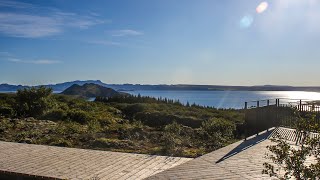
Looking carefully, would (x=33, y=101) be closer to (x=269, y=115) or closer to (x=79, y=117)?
(x=79, y=117)

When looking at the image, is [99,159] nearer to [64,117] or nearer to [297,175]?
[297,175]

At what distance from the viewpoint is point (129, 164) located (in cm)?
1019

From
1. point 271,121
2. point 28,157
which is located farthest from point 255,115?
point 28,157

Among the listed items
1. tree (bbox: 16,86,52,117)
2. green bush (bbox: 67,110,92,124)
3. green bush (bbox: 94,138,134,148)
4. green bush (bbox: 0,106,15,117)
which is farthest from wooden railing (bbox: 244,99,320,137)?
green bush (bbox: 0,106,15,117)

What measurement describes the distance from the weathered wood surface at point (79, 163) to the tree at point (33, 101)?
13685mm

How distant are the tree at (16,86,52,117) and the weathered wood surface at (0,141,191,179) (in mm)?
13685

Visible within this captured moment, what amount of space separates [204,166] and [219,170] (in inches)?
20.7

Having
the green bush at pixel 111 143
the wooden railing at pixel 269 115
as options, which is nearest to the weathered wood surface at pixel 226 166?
the wooden railing at pixel 269 115

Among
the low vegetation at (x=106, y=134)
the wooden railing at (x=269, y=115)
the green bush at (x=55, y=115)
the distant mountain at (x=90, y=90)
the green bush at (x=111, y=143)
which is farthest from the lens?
the distant mountain at (x=90, y=90)

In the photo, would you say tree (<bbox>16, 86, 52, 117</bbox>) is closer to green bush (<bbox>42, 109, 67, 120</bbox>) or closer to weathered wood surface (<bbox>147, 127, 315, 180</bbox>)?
green bush (<bbox>42, 109, 67, 120</bbox>)

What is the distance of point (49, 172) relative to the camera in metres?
9.23

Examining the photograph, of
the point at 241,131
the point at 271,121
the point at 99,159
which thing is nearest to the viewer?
the point at 99,159

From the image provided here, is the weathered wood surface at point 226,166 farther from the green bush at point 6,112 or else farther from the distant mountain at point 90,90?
the distant mountain at point 90,90

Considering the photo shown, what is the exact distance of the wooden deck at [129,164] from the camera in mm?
8492
